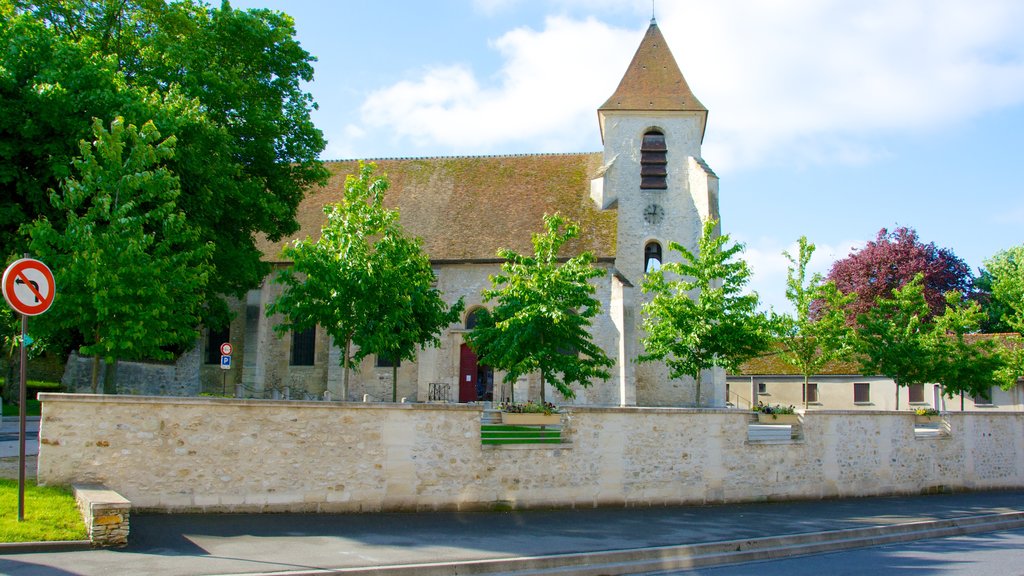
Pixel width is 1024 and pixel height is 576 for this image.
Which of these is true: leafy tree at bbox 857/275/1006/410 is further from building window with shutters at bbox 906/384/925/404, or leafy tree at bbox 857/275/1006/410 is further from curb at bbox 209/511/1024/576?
curb at bbox 209/511/1024/576

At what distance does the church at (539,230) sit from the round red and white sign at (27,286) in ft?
60.0

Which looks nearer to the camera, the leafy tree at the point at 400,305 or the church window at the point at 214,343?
the leafy tree at the point at 400,305

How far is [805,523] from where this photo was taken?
14094mm

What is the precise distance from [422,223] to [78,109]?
15705mm

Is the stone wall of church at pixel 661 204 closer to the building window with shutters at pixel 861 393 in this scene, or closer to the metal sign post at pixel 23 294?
the building window with shutters at pixel 861 393

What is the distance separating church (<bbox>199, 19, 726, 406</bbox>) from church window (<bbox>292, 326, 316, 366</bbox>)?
0.15ft

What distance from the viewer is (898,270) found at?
4444cm

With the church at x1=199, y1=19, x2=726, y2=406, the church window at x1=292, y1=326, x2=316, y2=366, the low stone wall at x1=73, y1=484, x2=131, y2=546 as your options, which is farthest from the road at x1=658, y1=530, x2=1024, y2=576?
the church window at x1=292, y1=326, x2=316, y2=366

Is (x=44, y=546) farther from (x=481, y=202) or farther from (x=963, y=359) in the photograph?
(x=963, y=359)

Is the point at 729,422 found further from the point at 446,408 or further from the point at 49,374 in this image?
the point at 49,374

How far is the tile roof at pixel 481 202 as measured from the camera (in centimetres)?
2947

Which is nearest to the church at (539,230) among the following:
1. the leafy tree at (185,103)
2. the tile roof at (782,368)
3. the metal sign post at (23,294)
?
the leafy tree at (185,103)

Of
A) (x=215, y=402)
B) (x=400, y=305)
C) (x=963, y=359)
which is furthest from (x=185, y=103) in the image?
(x=963, y=359)

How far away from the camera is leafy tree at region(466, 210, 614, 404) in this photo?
72.8 ft
